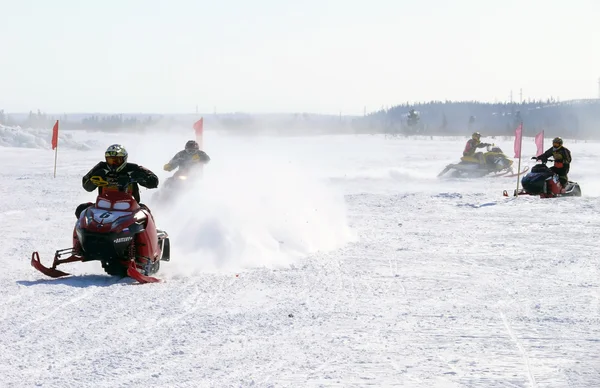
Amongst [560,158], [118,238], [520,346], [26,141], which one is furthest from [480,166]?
[26,141]

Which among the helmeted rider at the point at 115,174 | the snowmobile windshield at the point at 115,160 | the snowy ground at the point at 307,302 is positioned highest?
the snowmobile windshield at the point at 115,160

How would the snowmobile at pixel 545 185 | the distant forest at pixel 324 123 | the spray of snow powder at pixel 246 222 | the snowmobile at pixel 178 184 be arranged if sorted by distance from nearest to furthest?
the spray of snow powder at pixel 246 222
the snowmobile at pixel 178 184
the snowmobile at pixel 545 185
the distant forest at pixel 324 123

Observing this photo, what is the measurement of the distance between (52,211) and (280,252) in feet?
26.8

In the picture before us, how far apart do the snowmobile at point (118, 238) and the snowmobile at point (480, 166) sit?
831 inches

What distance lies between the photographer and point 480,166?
29.0 metres

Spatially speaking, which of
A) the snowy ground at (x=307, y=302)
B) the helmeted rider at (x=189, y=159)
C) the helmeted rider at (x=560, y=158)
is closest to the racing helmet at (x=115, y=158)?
the snowy ground at (x=307, y=302)

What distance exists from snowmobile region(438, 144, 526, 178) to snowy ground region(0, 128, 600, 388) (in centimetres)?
1294

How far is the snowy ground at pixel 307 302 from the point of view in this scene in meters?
5.13

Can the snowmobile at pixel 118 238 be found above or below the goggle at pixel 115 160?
below

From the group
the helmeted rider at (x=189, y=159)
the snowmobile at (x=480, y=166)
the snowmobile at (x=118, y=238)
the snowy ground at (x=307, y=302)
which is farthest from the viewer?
the snowmobile at (x=480, y=166)

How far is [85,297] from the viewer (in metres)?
7.36

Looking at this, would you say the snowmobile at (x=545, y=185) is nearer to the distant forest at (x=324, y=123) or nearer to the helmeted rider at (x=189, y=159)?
the helmeted rider at (x=189, y=159)

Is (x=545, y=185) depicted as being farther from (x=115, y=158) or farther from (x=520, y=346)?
(x=520, y=346)

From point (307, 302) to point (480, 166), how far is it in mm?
22679
